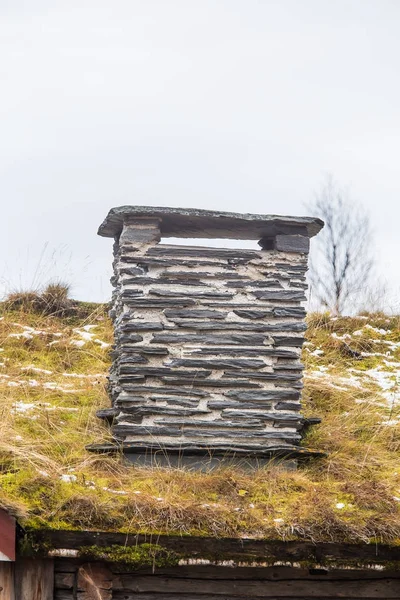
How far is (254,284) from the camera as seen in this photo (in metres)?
7.67

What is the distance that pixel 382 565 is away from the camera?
6355 mm

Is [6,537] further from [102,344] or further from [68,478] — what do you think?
[102,344]

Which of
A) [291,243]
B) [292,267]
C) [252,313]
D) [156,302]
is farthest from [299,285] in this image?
[156,302]

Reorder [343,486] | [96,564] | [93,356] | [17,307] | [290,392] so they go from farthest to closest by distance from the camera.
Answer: [17,307] < [93,356] < [290,392] < [343,486] < [96,564]

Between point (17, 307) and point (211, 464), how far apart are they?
19.4 ft

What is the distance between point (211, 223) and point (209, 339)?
3.76 ft

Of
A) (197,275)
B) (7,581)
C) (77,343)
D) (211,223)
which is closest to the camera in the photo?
(7,581)

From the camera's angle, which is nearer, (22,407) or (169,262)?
(169,262)

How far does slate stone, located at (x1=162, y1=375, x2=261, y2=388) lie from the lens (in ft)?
24.3

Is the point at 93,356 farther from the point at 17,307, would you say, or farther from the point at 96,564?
the point at 96,564

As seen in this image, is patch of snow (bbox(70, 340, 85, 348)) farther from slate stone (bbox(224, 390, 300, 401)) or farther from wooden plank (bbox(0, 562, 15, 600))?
wooden plank (bbox(0, 562, 15, 600))

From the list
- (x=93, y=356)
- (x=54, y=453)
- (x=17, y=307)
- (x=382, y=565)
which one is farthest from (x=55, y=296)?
(x=382, y=565)

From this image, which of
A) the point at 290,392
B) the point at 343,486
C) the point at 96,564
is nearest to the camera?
the point at 96,564

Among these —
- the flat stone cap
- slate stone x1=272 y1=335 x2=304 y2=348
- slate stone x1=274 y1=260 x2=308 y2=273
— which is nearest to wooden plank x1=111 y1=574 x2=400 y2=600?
slate stone x1=272 y1=335 x2=304 y2=348
